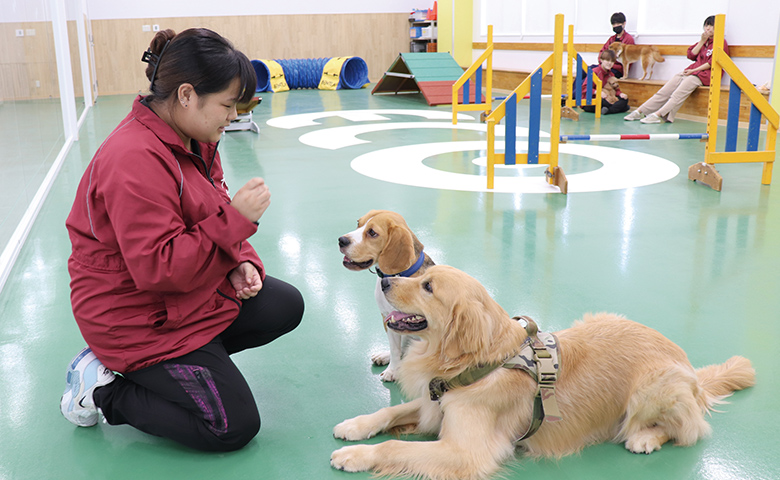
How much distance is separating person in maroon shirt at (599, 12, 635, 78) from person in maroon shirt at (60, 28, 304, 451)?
1087 cm

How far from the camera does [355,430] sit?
2.25 m

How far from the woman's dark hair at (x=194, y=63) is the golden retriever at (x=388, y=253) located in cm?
87

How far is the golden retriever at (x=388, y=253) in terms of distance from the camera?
260cm

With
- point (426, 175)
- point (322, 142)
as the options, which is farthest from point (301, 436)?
point (322, 142)

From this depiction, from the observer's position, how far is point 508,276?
12.5ft

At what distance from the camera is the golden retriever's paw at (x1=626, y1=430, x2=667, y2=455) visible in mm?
2135

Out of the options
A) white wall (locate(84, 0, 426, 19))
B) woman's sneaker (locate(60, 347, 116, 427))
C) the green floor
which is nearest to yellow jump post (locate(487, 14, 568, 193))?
the green floor

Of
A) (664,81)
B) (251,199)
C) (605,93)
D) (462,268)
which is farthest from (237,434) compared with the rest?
(664,81)

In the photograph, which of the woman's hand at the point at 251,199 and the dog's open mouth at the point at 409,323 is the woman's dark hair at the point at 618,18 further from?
the woman's hand at the point at 251,199

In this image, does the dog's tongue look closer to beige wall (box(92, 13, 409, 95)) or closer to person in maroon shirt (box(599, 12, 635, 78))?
person in maroon shirt (box(599, 12, 635, 78))

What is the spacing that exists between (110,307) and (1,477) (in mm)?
650

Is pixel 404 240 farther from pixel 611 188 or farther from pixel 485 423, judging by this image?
pixel 611 188

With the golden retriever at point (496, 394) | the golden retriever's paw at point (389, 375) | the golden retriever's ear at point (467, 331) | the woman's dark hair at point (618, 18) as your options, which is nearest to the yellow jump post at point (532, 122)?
the golden retriever's paw at point (389, 375)

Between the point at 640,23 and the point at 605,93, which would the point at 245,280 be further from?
the point at 640,23
